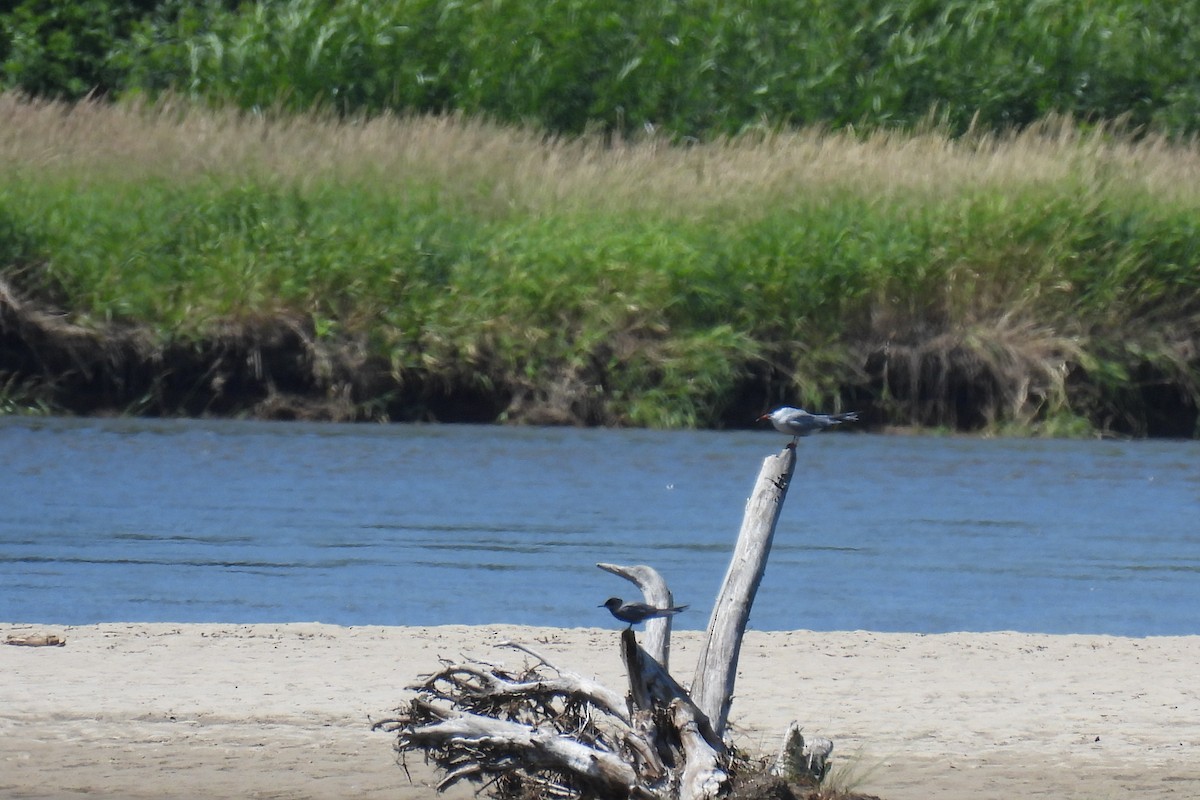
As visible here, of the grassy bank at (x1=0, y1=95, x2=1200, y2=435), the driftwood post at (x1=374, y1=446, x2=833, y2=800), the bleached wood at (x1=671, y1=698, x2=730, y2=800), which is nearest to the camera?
the bleached wood at (x1=671, y1=698, x2=730, y2=800)

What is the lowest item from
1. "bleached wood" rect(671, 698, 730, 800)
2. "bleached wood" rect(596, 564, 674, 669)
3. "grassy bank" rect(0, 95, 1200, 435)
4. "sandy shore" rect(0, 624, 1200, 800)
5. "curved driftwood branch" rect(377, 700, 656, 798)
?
"grassy bank" rect(0, 95, 1200, 435)

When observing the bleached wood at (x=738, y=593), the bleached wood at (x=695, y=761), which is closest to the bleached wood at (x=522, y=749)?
the bleached wood at (x=695, y=761)

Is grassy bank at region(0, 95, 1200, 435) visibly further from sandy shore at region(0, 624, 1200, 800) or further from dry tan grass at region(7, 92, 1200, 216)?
sandy shore at region(0, 624, 1200, 800)

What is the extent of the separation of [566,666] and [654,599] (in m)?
1.92

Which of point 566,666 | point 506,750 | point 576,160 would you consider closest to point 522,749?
point 506,750

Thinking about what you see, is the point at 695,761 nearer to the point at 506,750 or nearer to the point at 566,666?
the point at 506,750

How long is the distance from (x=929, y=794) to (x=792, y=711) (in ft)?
3.65

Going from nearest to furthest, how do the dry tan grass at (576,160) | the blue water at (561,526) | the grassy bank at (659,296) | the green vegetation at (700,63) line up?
1. the blue water at (561,526)
2. the grassy bank at (659,296)
3. the dry tan grass at (576,160)
4. the green vegetation at (700,63)

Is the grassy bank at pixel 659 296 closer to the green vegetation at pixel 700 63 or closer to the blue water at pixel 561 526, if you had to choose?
the blue water at pixel 561 526

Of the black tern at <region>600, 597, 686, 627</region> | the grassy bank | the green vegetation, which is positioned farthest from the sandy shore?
the green vegetation

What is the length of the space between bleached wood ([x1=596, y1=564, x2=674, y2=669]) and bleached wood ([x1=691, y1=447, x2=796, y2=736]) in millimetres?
136

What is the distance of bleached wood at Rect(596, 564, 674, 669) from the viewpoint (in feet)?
17.5

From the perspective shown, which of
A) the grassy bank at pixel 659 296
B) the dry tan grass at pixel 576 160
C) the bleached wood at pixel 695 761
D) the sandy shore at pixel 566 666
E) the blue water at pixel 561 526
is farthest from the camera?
the dry tan grass at pixel 576 160

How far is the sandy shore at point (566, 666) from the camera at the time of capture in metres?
5.82
